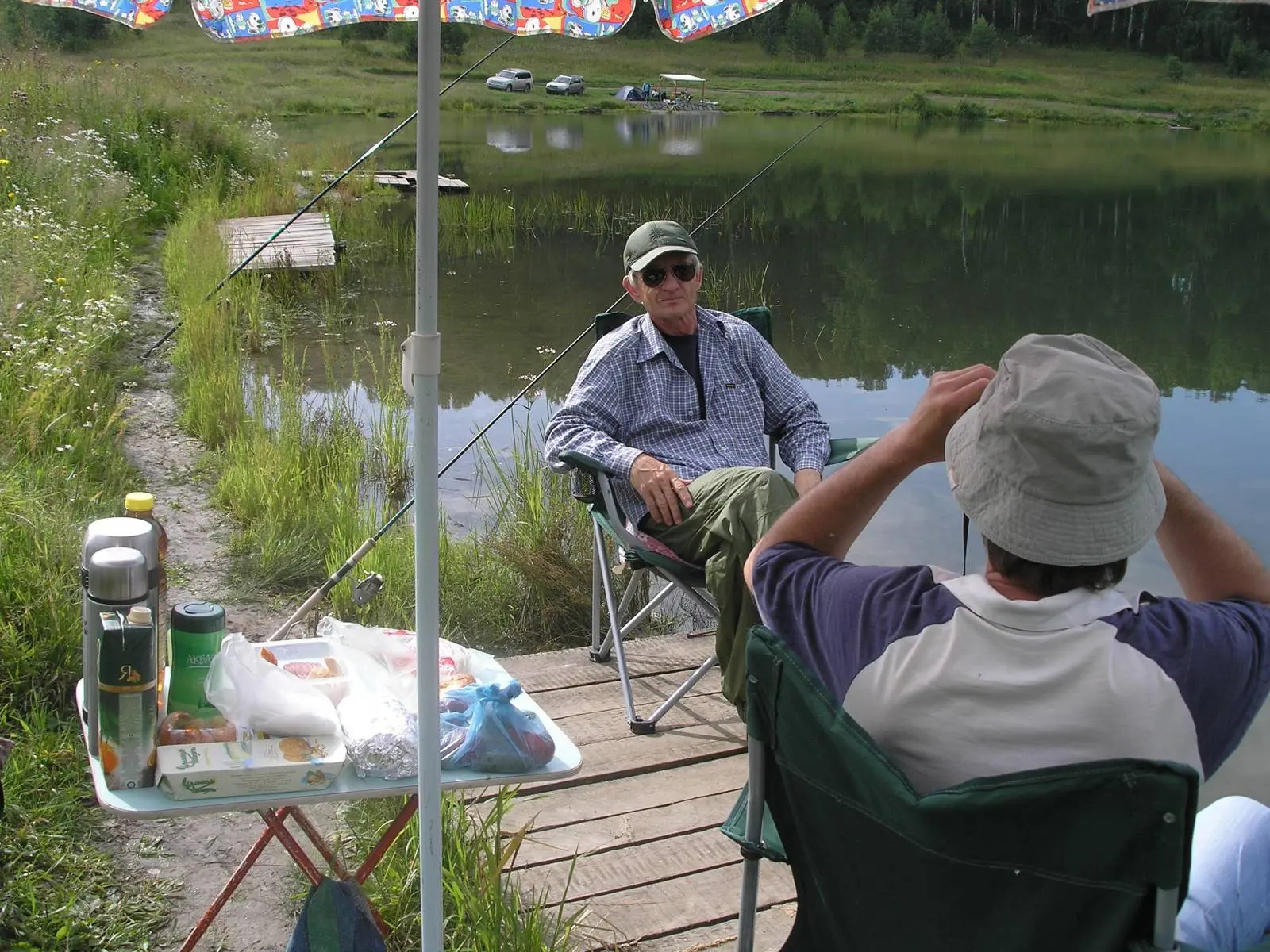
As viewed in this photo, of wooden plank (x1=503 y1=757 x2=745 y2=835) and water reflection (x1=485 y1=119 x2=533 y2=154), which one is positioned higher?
wooden plank (x1=503 y1=757 x2=745 y2=835)

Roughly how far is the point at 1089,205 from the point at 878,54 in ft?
81.5

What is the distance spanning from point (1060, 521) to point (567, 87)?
3505 centimetres

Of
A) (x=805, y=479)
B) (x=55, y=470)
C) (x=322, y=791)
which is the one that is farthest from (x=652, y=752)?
(x=55, y=470)

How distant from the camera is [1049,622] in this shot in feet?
3.84

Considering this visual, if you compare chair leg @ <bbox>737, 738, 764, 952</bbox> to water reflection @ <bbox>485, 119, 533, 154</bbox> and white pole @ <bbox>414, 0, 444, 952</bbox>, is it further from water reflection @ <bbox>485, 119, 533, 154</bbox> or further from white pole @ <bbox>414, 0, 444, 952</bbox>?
water reflection @ <bbox>485, 119, 533, 154</bbox>

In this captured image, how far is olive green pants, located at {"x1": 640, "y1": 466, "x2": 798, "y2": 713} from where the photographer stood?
94.7 inches

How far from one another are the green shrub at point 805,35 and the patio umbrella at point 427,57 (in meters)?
36.8

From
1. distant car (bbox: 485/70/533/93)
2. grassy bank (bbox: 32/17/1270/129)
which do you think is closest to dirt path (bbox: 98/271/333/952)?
grassy bank (bbox: 32/17/1270/129)

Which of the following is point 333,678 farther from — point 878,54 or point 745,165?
point 878,54

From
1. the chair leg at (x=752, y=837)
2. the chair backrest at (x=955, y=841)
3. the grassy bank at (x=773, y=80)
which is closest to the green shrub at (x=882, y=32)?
the grassy bank at (x=773, y=80)

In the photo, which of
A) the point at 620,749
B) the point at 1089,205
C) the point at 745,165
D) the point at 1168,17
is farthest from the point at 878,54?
the point at 620,749

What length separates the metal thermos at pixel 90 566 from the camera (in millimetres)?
1507

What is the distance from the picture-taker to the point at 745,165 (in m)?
18.2

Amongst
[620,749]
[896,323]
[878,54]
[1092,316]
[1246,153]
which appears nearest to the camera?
[620,749]
